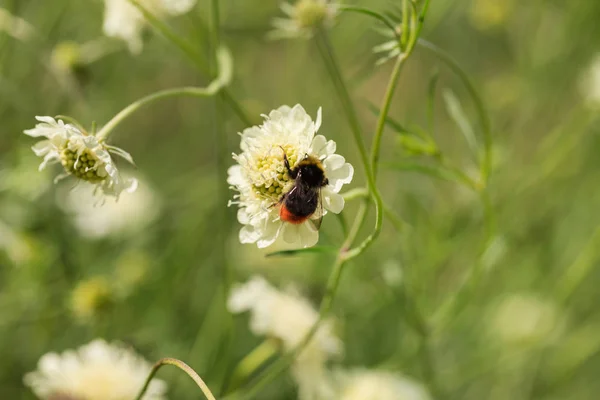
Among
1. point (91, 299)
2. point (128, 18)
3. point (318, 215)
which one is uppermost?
point (128, 18)

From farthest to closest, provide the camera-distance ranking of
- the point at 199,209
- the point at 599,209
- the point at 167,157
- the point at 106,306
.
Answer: the point at 167,157
the point at 599,209
the point at 199,209
the point at 106,306

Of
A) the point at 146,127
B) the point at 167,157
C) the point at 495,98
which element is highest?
the point at 146,127

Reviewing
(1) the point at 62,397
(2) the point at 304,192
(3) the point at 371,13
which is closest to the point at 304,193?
(2) the point at 304,192

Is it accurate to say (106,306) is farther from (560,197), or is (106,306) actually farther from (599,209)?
(599,209)

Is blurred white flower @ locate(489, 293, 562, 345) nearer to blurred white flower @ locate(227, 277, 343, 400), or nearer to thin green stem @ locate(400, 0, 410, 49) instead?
blurred white flower @ locate(227, 277, 343, 400)

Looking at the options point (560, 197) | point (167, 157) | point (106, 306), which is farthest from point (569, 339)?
point (167, 157)

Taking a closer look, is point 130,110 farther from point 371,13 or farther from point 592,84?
point 592,84

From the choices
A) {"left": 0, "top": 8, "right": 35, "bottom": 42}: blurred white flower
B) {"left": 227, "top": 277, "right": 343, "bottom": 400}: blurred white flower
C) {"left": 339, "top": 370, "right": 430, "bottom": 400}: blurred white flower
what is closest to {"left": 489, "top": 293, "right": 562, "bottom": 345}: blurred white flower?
{"left": 339, "top": 370, "right": 430, "bottom": 400}: blurred white flower

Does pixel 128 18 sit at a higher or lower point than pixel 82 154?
higher
